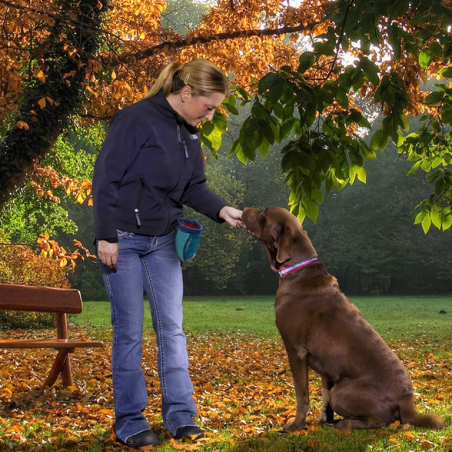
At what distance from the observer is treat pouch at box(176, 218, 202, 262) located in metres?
4.29

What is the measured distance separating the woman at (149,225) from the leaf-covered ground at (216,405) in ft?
0.98

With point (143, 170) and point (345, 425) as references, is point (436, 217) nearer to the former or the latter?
point (345, 425)

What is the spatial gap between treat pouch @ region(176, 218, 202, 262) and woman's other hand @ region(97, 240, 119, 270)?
0.47 m

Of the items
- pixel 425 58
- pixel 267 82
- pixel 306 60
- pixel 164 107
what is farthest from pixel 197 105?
pixel 425 58

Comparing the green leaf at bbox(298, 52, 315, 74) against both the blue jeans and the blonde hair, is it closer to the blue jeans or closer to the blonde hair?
the blonde hair

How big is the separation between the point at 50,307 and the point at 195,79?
12.2 ft

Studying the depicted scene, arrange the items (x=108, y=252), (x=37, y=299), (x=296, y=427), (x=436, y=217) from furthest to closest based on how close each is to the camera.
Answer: (x=436, y=217) → (x=37, y=299) → (x=296, y=427) → (x=108, y=252)

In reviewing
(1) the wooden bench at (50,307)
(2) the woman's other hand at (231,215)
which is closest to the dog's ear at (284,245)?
(2) the woman's other hand at (231,215)

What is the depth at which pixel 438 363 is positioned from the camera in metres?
10.4

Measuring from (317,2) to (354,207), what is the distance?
31371mm

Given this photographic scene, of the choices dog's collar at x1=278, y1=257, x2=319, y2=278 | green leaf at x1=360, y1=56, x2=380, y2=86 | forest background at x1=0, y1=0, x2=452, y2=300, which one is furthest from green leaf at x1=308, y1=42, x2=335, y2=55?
dog's collar at x1=278, y1=257, x2=319, y2=278

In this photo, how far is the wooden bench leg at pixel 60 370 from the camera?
699cm

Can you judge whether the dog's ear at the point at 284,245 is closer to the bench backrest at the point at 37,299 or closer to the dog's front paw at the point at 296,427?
the dog's front paw at the point at 296,427

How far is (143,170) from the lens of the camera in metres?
4.06
